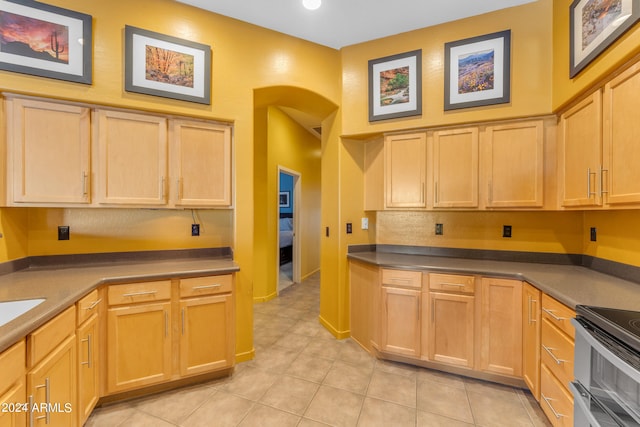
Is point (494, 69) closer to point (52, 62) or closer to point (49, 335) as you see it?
point (52, 62)

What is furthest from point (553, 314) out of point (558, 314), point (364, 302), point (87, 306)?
point (87, 306)

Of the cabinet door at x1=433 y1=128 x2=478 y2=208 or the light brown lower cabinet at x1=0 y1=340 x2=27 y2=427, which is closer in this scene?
the light brown lower cabinet at x1=0 y1=340 x2=27 y2=427

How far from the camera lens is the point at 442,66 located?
2.51 metres

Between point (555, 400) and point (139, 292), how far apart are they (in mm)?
2722

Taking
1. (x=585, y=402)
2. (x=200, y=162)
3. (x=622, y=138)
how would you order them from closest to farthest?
(x=585, y=402)
(x=622, y=138)
(x=200, y=162)

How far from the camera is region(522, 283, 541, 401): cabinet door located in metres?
1.82

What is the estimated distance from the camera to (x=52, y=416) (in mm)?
1328

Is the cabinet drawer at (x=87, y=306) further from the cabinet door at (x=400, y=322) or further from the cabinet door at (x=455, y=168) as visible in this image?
the cabinet door at (x=455, y=168)

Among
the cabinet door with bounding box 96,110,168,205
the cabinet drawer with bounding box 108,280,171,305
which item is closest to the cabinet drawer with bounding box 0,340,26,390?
the cabinet drawer with bounding box 108,280,171,305

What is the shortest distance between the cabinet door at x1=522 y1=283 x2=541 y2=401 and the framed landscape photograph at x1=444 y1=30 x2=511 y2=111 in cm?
159

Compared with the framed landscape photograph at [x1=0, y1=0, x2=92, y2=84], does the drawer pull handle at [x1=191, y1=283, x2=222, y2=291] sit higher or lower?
lower

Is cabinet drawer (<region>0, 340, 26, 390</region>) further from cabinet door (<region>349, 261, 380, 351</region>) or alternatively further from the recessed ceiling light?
the recessed ceiling light

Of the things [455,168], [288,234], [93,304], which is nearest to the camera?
[93,304]

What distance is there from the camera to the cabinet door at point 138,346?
→ 1.84 meters
